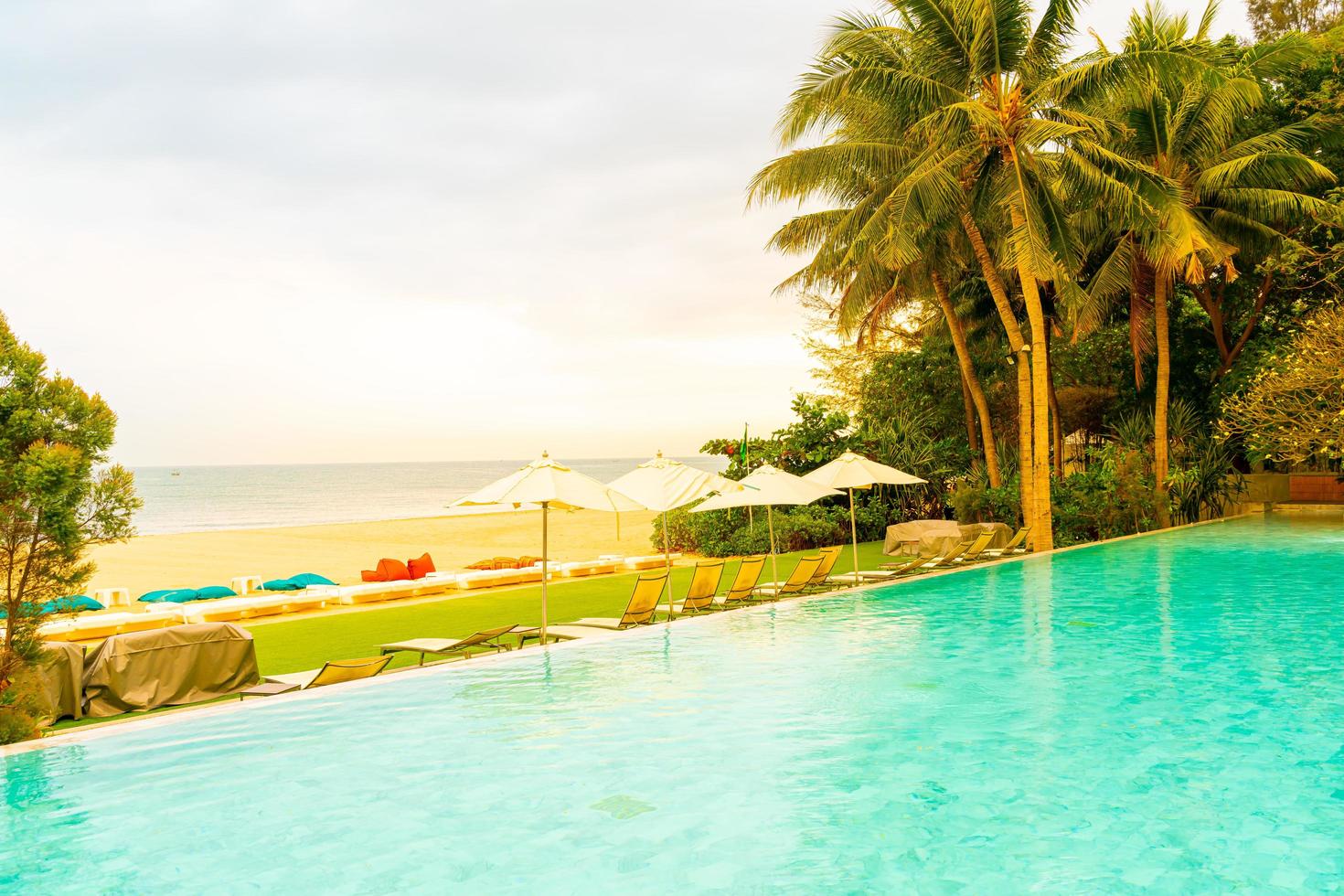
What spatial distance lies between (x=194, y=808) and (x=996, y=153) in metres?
17.1

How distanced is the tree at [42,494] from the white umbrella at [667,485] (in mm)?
5753

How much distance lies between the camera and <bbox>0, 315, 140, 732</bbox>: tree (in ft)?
21.8

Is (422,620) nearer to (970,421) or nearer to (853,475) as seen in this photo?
(853,475)

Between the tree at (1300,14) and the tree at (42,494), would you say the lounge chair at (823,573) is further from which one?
the tree at (1300,14)

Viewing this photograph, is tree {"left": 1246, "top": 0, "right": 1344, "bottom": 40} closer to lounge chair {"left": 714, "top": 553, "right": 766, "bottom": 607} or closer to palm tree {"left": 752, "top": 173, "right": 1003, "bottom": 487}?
A: palm tree {"left": 752, "top": 173, "right": 1003, "bottom": 487}

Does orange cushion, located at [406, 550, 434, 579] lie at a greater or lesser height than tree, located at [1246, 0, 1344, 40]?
lesser

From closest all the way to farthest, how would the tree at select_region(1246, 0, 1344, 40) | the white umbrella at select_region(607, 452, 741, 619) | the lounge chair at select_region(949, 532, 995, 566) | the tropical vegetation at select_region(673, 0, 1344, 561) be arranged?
the white umbrella at select_region(607, 452, 741, 619) → the lounge chair at select_region(949, 532, 995, 566) → the tropical vegetation at select_region(673, 0, 1344, 561) → the tree at select_region(1246, 0, 1344, 40)

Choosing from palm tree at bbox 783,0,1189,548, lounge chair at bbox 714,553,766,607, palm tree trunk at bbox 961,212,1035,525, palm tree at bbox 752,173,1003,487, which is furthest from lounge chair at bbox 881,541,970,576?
palm tree at bbox 752,173,1003,487

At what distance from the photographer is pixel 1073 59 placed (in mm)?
16891

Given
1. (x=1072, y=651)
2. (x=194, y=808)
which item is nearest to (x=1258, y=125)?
(x=1072, y=651)

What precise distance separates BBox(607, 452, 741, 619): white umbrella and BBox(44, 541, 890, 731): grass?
2307mm

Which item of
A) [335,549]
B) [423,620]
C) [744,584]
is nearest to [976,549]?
[744,584]

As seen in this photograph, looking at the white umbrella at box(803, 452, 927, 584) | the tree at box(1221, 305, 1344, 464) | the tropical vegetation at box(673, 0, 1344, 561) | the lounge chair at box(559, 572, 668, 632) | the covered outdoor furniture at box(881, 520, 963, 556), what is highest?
the tropical vegetation at box(673, 0, 1344, 561)

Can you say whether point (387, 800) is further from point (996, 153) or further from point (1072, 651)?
point (996, 153)
